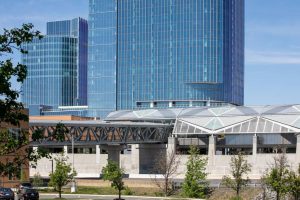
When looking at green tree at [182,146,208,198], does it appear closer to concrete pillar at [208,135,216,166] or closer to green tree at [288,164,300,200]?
green tree at [288,164,300,200]

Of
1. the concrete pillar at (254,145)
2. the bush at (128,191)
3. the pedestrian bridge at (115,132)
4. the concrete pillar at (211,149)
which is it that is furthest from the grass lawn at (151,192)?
the concrete pillar at (254,145)

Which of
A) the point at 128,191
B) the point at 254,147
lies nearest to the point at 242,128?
the point at 254,147

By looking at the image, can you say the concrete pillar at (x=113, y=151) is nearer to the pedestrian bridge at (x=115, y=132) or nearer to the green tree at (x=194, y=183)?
the pedestrian bridge at (x=115, y=132)

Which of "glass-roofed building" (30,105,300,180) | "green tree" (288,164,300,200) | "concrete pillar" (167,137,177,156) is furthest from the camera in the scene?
"concrete pillar" (167,137,177,156)

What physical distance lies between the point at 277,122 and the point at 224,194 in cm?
4002

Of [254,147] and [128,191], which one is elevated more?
[254,147]

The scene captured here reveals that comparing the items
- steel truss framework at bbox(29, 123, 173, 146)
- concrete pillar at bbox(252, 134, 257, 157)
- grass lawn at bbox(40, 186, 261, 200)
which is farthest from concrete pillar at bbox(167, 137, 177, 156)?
grass lawn at bbox(40, 186, 261, 200)

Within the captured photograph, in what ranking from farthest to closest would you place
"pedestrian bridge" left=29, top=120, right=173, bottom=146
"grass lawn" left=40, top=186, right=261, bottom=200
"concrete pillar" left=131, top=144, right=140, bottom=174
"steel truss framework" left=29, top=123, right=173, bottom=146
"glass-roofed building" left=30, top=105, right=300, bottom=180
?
"concrete pillar" left=131, top=144, right=140, bottom=174, "glass-roofed building" left=30, top=105, right=300, bottom=180, "steel truss framework" left=29, top=123, right=173, bottom=146, "pedestrian bridge" left=29, top=120, right=173, bottom=146, "grass lawn" left=40, top=186, right=261, bottom=200

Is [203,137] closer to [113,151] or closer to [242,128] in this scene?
[242,128]

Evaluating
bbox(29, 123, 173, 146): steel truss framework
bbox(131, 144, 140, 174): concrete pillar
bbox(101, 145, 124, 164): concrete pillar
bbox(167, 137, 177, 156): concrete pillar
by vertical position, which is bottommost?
bbox(131, 144, 140, 174): concrete pillar

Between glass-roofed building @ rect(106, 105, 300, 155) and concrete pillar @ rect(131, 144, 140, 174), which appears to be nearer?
glass-roofed building @ rect(106, 105, 300, 155)

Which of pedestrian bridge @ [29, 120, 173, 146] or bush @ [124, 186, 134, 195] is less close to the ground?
pedestrian bridge @ [29, 120, 173, 146]

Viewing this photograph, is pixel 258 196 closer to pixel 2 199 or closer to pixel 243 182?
pixel 243 182

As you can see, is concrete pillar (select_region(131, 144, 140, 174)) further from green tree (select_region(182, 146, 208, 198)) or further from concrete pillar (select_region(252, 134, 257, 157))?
green tree (select_region(182, 146, 208, 198))
